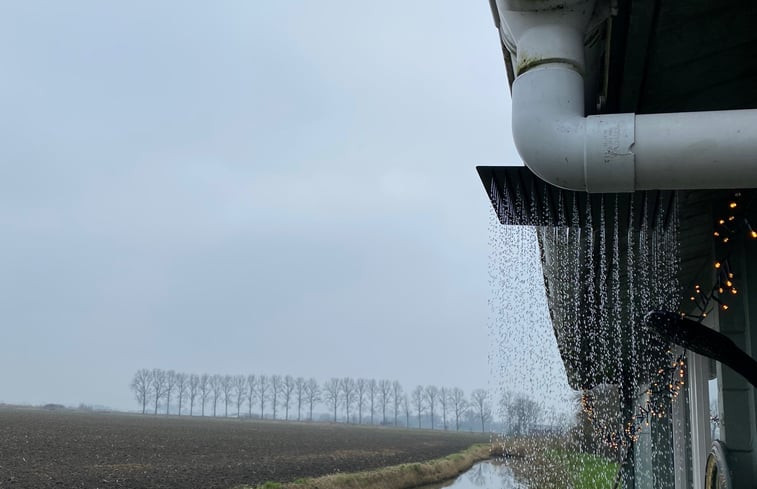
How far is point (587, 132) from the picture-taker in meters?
2.57

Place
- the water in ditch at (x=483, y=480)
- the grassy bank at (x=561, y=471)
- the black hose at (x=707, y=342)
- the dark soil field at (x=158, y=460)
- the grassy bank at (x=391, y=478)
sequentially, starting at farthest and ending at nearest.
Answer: the water in ditch at (x=483, y=480) → the grassy bank at (x=391, y=478) → the dark soil field at (x=158, y=460) → the grassy bank at (x=561, y=471) → the black hose at (x=707, y=342)

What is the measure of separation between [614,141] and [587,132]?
4.4 inches

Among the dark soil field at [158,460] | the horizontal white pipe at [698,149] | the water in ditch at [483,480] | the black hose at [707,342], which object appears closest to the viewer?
the horizontal white pipe at [698,149]

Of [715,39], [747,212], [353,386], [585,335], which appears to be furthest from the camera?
[353,386]

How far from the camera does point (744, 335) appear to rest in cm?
506

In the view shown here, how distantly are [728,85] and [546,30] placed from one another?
1452mm

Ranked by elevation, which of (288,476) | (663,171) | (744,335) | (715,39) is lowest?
(288,476)

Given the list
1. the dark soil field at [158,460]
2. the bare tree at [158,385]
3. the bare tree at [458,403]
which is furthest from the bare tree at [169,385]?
the dark soil field at [158,460]

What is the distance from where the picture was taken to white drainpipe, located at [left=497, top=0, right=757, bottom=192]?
246 centimetres

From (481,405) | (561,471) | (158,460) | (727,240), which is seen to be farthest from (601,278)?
(481,405)

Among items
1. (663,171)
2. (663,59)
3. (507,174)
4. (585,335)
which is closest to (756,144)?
(663,171)

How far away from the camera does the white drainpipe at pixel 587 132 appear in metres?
2.46

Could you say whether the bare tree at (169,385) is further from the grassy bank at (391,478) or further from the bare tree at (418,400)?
the grassy bank at (391,478)

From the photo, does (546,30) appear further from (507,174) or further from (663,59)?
(507,174)
